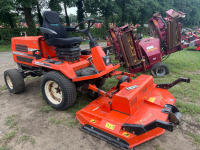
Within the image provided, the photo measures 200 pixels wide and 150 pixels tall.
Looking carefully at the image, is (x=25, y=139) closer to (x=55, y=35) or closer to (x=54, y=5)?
(x=55, y=35)

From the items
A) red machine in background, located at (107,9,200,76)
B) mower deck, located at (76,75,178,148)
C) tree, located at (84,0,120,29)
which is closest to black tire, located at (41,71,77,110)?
mower deck, located at (76,75,178,148)

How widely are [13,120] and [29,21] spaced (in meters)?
14.5

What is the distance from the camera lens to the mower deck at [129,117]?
207cm

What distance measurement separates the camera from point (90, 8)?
64.3 feet

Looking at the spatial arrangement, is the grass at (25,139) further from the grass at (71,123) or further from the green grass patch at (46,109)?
the green grass patch at (46,109)

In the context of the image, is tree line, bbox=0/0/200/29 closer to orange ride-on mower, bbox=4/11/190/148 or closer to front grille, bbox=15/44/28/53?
front grille, bbox=15/44/28/53

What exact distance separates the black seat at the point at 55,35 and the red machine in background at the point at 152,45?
1.70m

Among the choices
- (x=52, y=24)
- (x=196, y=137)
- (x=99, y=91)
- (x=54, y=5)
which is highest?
(x=54, y=5)

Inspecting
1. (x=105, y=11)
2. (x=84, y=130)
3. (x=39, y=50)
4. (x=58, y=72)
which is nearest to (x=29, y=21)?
(x=105, y=11)

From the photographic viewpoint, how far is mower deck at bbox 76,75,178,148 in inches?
81.6

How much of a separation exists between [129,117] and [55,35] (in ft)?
8.61

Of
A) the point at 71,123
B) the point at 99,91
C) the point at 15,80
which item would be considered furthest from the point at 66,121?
the point at 15,80

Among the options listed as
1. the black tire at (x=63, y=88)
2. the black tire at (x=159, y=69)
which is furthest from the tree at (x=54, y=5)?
the black tire at (x=63, y=88)

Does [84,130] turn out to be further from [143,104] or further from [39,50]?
[39,50]
